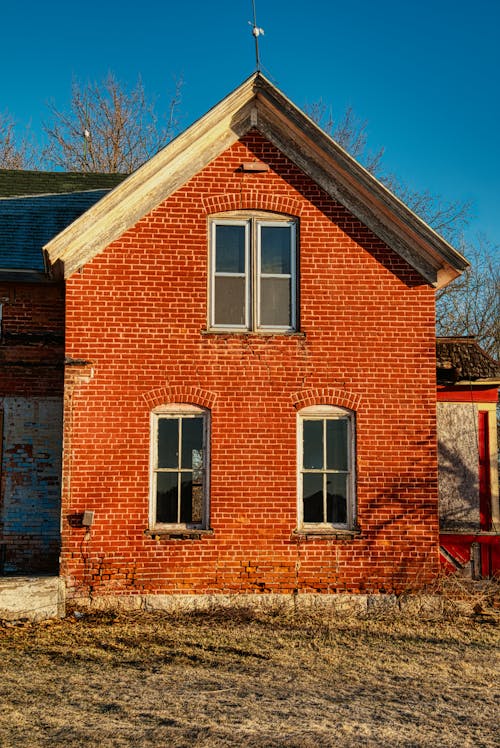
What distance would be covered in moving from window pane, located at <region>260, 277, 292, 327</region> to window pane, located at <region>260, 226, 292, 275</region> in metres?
0.17

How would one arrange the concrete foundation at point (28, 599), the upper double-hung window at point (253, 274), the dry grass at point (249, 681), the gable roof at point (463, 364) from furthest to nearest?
the gable roof at point (463, 364) < the upper double-hung window at point (253, 274) < the concrete foundation at point (28, 599) < the dry grass at point (249, 681)

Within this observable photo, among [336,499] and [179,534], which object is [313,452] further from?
[179,534]

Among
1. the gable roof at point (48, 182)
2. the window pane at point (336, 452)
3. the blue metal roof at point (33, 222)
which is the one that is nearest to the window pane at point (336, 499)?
the window pane at point (336, 452)

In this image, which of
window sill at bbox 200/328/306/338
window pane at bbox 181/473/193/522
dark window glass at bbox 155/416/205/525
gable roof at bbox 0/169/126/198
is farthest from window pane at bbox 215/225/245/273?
gable roof at bbox 0/169/126/198

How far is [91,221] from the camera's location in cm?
1067

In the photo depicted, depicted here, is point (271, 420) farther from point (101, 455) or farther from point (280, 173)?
point (280, 173)

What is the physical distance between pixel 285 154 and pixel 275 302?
7.24 feet

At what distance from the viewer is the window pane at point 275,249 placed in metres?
11.3

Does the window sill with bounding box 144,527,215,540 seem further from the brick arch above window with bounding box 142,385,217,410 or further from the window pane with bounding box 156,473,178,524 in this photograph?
the brick arch above window with bounding box 142,385,217,410

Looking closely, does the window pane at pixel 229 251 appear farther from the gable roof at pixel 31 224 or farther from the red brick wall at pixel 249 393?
the gable roof at pixel 31 224

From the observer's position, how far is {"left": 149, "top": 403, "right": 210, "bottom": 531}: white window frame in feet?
35.1

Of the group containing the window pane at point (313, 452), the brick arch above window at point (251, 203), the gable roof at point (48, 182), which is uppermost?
the gable roof at point (48, 182)

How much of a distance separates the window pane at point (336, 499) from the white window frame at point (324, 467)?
44mm

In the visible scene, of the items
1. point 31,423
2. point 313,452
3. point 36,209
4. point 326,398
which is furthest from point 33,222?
point 313,452
